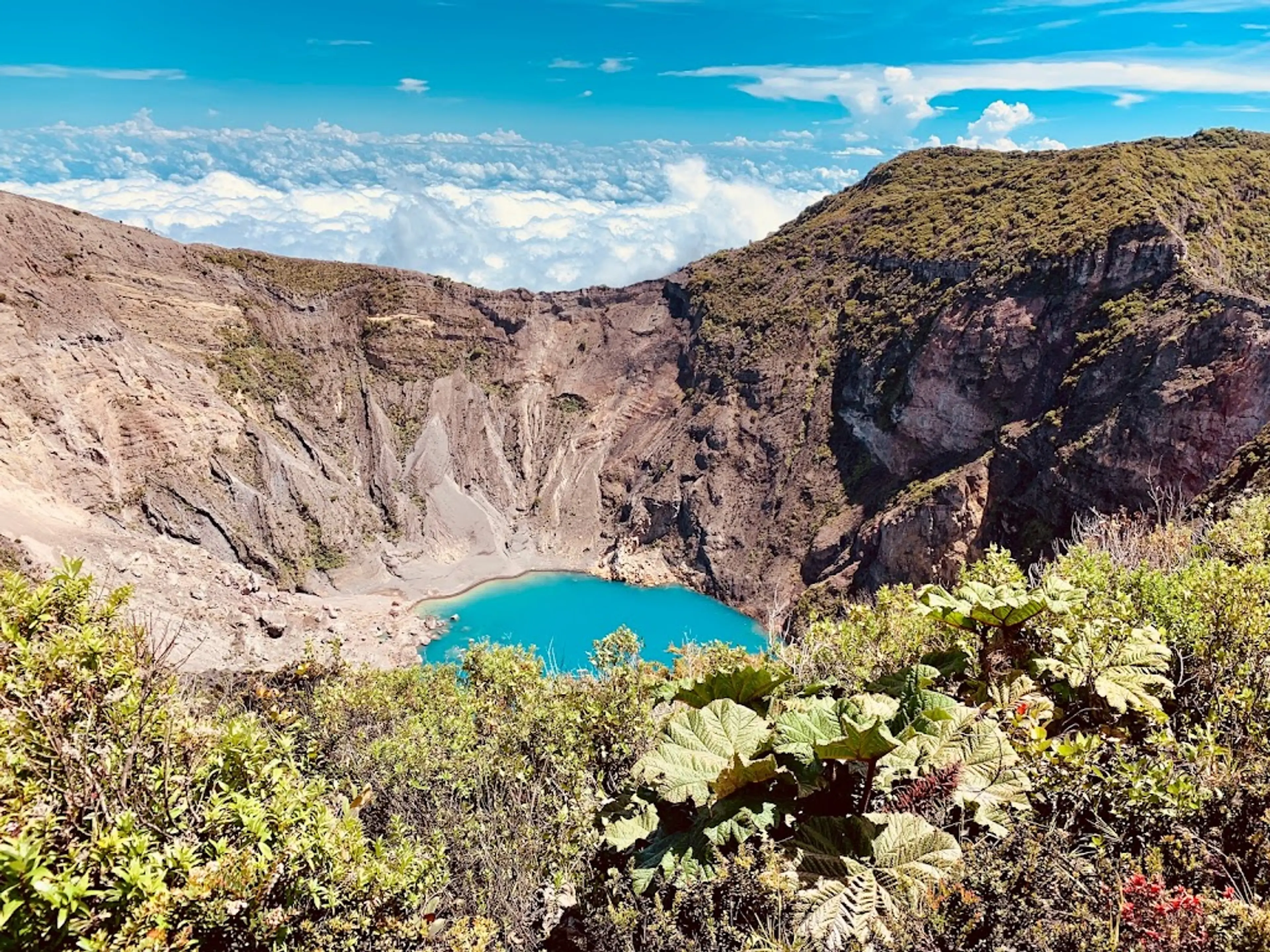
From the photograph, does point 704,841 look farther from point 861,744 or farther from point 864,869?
point 861,744

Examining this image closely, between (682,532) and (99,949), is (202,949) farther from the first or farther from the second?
(682,532)

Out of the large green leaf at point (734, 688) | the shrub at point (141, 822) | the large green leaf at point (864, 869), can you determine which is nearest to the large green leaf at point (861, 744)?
the large green leaf at point (864, 869)

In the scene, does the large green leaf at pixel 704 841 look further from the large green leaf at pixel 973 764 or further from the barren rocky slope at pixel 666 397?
the barren rocky slope at pixel 666 397

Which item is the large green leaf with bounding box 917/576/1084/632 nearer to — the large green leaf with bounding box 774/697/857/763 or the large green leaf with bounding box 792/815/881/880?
the large green leaf with bounding box 774/697/857/763

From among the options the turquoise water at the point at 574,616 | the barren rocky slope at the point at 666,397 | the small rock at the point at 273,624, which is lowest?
the turquoise water at the point at 574,616

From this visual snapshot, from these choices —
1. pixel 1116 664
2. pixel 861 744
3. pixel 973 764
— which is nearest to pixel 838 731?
pixel 861 744
